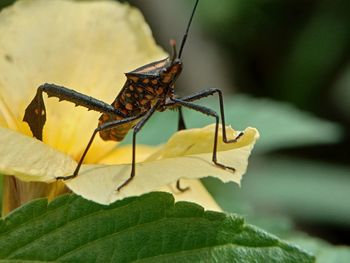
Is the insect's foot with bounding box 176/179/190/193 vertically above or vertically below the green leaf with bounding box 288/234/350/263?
above

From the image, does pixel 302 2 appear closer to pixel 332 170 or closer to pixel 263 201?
pixel 332 170

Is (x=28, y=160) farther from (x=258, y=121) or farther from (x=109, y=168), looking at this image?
(x=258, y=121)

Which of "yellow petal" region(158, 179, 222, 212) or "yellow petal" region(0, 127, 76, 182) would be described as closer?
"yellow petal" region(0, 127, 76, 182)

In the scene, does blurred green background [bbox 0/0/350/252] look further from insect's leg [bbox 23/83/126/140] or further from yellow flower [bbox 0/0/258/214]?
insect's leg [bbox 23/83/126/140]

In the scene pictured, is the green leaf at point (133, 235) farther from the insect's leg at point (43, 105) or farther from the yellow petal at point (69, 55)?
the yellow petal at point (69, 55)

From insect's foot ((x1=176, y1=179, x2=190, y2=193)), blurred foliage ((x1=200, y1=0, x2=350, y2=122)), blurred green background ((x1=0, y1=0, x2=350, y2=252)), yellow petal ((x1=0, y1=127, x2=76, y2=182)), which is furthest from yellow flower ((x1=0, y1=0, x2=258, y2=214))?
blurred foliage ((x1=200, y1=0, x2=350, y2=122))

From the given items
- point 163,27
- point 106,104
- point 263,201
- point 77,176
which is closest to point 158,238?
point 77,176
